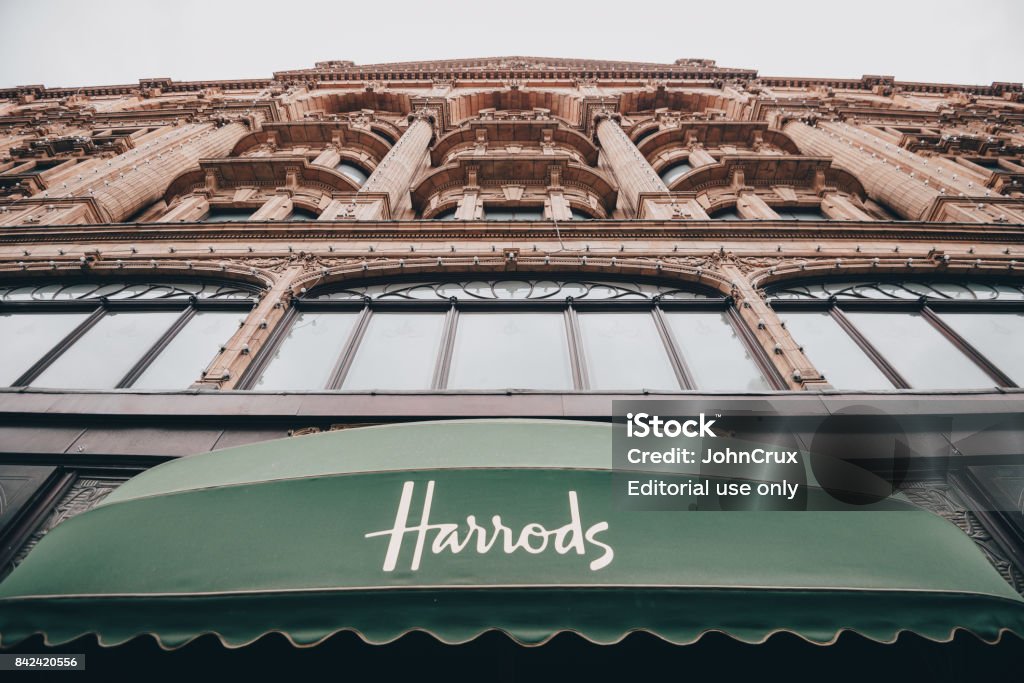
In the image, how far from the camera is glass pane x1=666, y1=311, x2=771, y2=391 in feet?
23.5

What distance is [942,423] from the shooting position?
5.80 meters

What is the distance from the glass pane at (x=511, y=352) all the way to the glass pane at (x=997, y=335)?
21.5 ft

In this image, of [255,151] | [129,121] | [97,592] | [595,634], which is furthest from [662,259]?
[129,121]

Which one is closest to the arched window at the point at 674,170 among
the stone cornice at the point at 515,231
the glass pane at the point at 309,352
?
the stone cornice at the point at 515,231

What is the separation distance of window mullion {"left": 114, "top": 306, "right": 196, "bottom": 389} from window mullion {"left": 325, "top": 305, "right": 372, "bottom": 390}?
9.50ft

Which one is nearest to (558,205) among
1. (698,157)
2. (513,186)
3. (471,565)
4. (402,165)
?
(513,186)

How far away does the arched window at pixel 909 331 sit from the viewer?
711 centimetres

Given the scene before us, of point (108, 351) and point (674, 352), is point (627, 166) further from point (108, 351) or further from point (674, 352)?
point (108, 351)

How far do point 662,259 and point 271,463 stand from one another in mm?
8147

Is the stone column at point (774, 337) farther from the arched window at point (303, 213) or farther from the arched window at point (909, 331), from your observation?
the arched window at point (303, 213)

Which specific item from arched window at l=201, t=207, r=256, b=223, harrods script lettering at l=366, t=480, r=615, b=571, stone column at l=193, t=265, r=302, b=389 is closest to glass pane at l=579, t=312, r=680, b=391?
harrods script lettering at l=366, t=480, r=615, b=571

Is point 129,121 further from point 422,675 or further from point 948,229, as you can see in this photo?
point 948,229

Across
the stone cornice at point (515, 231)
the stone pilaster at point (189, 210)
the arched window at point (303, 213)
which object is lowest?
the stone cornice at point (515, 231)

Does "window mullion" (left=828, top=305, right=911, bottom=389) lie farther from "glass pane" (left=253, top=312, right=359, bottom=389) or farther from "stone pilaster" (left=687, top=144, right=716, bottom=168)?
"stone pilaster" (left=687, top=144, right=716, bottom=168)
